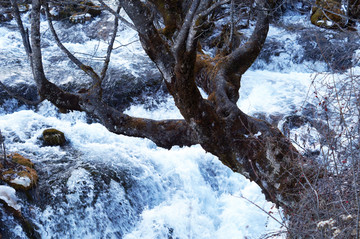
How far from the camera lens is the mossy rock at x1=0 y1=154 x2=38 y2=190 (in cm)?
498

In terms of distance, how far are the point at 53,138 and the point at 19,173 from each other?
1.65 m

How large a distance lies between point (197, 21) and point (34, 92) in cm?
728

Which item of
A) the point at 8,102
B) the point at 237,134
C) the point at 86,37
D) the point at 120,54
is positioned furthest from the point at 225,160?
the point at 86,37

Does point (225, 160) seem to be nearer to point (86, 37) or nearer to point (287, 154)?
point (287, 154)

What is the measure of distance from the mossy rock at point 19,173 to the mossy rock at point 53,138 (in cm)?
108

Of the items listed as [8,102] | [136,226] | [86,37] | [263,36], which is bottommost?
[136,226]


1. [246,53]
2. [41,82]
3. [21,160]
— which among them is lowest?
[21,160]

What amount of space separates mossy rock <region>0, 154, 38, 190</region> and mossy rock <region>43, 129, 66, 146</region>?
3.56 ft

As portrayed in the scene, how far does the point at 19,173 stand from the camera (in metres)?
Answer: 5.22

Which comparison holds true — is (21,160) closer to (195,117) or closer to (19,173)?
(19,173)

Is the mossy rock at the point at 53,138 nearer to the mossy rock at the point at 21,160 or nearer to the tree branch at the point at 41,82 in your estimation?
the mossy rock at the point at 21,160

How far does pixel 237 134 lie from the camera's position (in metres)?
3.45

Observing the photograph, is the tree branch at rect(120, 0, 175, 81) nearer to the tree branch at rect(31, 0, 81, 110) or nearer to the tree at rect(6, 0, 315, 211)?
the tree at rect(6, 0, 315, 211)

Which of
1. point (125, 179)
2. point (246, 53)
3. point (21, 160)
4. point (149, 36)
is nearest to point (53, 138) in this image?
point (21, 160)
